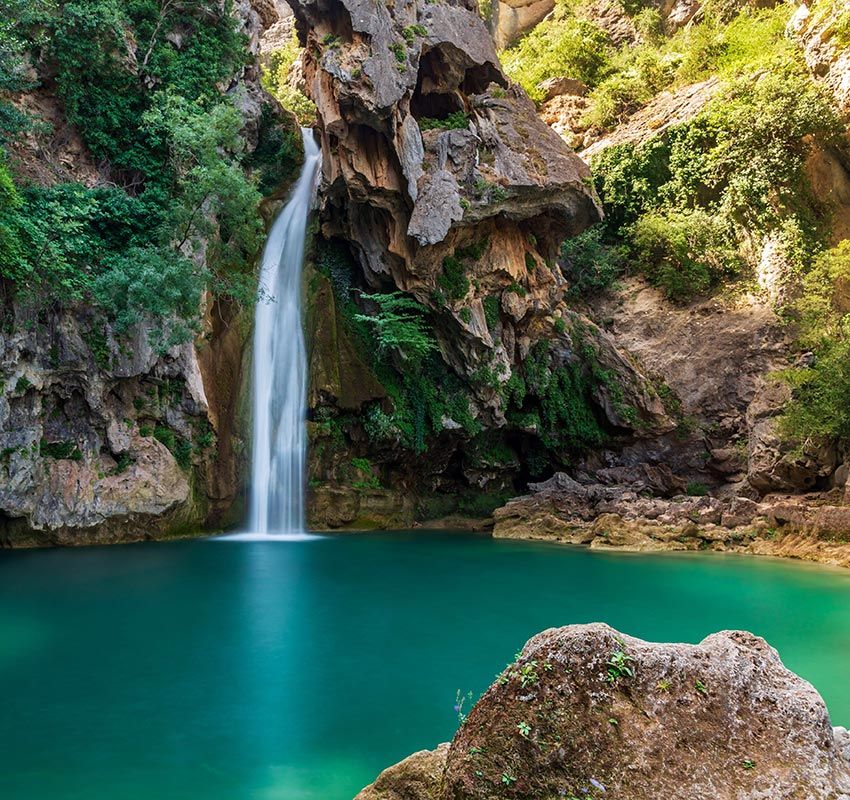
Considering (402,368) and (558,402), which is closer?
(402,368)

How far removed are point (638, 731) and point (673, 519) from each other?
14777 mm

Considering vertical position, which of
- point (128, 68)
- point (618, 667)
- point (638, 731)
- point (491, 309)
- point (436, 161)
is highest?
point (128, 68)

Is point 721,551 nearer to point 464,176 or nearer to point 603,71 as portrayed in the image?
point 464,176

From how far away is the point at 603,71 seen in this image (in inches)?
1249

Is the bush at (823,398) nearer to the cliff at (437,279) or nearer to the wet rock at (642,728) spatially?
the cliff at (437,279)

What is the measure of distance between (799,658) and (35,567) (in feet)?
41.1

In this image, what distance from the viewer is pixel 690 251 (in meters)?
23.6

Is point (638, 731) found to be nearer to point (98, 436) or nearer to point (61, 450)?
point (61, 450)

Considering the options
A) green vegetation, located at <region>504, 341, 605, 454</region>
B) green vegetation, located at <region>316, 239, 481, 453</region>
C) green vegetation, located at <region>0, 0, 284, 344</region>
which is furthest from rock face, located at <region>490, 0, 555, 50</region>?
green vegetation, located at <region>504, 341, 605, 454</region>

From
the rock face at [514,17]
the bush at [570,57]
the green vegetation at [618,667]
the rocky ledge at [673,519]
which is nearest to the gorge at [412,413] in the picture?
the green vegetation at [618,667]

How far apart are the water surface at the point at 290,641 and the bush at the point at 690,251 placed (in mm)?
11894

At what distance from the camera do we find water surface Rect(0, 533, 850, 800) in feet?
16.6

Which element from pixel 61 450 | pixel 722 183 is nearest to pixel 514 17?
pixel 722 183

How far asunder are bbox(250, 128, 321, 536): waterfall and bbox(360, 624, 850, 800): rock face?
15400mm
